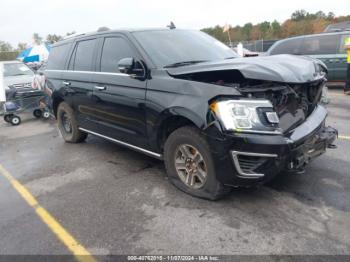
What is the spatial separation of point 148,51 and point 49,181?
→ 7.51 ft

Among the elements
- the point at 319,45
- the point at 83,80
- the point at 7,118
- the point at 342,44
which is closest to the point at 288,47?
the point at 319,45

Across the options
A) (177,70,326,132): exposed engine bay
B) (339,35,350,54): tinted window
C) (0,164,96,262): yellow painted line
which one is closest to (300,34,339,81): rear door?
(339,35,350,54): tinted window

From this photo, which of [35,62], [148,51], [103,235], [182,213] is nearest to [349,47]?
[148,51]

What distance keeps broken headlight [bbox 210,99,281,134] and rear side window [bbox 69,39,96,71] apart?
9.04ft

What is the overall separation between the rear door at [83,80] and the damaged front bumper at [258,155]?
258 cm

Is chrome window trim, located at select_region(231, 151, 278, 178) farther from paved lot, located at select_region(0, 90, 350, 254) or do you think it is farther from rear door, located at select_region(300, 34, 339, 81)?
rear door, located at select_region(300, 34, 339, 81)

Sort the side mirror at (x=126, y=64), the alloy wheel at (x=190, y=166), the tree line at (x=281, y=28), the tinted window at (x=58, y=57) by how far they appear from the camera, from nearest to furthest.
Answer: the alloy wheel at (x=190, y=166)
the side mirror at (x=126, y=64)
the tinted window at (x=58, y=57)
the tree line at (x=281, y=28)

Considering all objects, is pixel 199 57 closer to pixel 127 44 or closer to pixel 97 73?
pixel 127 44

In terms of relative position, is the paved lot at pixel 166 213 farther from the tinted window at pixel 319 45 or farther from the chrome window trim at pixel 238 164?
the tinted window at pixel 319 45

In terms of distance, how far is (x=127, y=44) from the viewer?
414 centimetres

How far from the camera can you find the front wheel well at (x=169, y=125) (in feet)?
11.3

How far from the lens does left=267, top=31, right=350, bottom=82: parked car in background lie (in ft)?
31.9

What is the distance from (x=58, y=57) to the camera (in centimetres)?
604

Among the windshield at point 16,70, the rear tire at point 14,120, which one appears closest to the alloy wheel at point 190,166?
the rear tire at point 14,120
